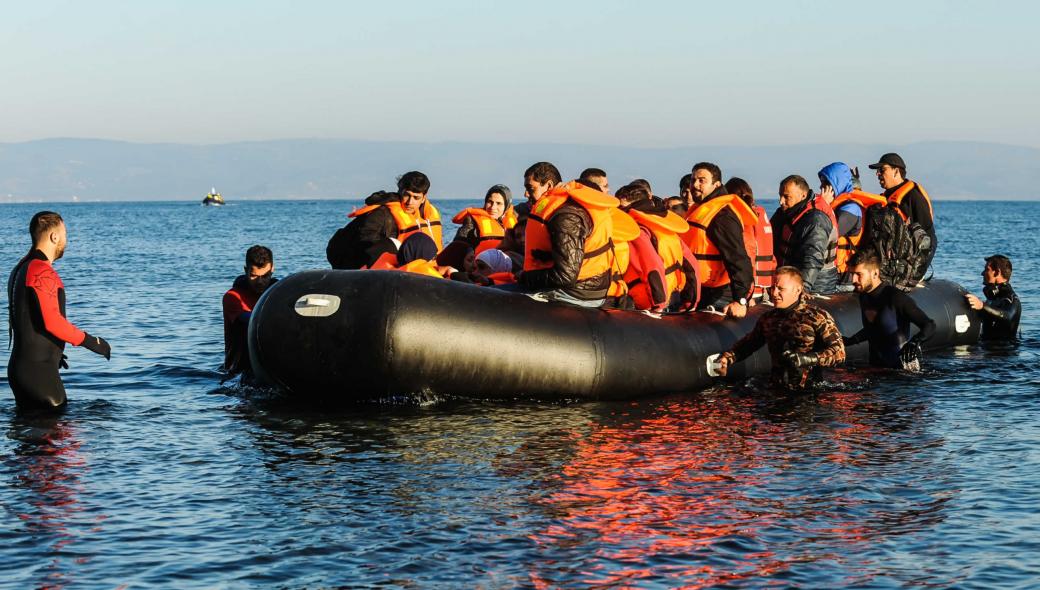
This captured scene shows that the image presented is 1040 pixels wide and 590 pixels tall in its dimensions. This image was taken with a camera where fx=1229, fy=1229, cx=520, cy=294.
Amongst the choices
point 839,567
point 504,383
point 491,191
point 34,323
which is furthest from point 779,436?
point 34,323

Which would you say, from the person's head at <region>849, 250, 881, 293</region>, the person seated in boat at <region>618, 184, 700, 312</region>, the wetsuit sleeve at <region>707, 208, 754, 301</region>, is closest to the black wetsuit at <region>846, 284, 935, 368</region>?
the person's head at <region>849, 250, 881, 293</region>


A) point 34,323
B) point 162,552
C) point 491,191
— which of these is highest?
point 491,191

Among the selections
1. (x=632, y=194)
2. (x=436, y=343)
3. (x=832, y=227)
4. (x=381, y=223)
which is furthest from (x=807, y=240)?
(x=436, y=343)

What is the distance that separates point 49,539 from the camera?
665 centimetres

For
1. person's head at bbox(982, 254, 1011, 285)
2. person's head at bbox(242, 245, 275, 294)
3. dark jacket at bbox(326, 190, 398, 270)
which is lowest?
person's head at bbox(982, 254, 1011, 285)

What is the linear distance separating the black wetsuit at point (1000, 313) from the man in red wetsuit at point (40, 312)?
403 inches

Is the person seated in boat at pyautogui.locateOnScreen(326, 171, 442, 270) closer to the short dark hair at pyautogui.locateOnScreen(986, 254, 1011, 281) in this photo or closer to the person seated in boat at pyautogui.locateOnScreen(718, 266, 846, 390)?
the person seated in boat at pyautogui.locateOnScreen(718, 266, 846, 390)

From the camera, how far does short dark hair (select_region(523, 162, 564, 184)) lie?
10250 millimetres

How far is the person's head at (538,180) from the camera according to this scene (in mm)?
10211

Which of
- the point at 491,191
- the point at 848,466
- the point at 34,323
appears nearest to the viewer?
the point at 848,466

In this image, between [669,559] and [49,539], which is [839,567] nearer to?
[669,559]

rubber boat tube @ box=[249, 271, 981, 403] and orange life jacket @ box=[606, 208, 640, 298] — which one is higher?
orange life jacket @ box=[606, 208, 640, 298]

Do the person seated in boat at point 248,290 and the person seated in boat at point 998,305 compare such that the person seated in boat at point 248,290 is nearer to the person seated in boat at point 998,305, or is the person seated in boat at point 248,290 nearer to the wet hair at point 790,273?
the wet hair at point 790,273

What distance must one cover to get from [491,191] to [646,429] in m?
4.09
